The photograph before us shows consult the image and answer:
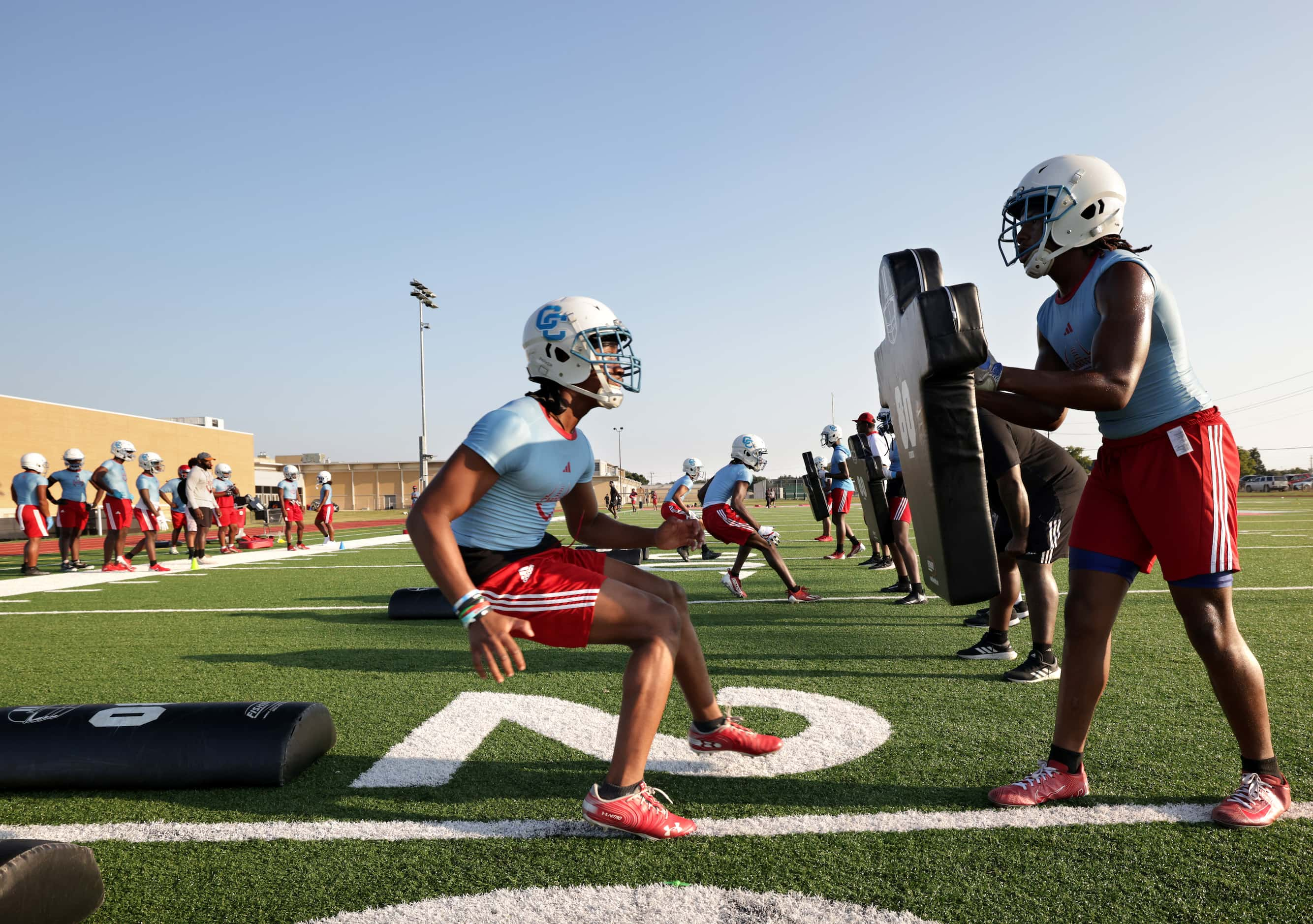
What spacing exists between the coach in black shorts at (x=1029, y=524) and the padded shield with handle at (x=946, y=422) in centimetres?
188

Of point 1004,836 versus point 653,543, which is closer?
point 1004,836

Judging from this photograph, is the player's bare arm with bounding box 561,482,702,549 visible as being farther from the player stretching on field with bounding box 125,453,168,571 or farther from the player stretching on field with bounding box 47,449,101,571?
the player stretching on field with bounding box 47,449,101,571

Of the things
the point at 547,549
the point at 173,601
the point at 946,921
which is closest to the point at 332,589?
the point at 173,601

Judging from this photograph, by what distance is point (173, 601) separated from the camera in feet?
28.5

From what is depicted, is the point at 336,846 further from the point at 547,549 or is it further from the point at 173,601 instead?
the point at 173,601

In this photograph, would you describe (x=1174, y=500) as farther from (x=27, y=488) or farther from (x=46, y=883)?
(x=27, y=488)

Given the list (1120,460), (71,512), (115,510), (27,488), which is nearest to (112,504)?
(115,510)

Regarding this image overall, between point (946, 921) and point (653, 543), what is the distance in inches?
61.8

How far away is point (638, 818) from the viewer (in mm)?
2518

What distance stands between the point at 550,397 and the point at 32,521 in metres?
14.2

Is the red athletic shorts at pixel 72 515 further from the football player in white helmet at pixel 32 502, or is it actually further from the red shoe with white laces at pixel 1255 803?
the red shoe with white laces at pixel 1255 803

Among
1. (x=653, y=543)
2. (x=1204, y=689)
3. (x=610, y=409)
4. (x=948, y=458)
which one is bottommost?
(x=1204, y=689)

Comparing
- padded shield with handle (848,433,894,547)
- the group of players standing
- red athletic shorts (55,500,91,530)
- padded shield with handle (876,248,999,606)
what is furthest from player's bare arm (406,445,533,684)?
red athletic shorts (55,500,91,530)

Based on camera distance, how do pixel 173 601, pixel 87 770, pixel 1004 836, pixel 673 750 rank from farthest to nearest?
1. pixel 173 601
2. pixel 673 750
3. pixel 87 770
4. pixel 1004 836
